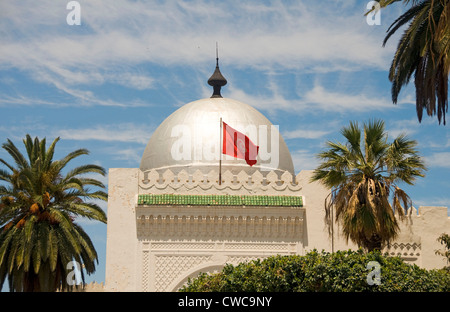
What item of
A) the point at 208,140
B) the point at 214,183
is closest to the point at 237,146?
the point at 208,140

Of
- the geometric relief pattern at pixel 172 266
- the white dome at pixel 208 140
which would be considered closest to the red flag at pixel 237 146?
the white dome at pixel 208 140

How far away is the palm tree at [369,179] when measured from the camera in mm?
25156

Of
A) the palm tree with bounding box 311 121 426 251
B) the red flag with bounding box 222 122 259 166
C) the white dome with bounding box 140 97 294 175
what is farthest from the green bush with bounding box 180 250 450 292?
the white dome with bounding box 140 97 294 175

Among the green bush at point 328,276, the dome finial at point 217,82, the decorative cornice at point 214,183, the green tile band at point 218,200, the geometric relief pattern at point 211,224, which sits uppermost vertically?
the dome finial at point 217,82

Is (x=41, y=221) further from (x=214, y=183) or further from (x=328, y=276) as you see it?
(x=328, y=276)

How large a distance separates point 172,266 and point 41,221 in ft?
15.9

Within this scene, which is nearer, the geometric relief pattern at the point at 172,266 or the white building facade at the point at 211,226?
the geometric relief pattern at the point at 172,266

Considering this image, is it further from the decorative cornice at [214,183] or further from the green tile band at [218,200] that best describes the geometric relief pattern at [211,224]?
the decorative cornice at [214,183]

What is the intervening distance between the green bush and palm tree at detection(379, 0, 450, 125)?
4237mm

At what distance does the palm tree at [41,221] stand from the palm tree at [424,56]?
11984 millimetres

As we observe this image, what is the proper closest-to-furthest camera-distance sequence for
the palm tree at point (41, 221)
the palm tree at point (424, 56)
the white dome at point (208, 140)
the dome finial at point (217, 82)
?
the palm tree at point (424, 56), the palm tree at point (41, 221), the white dome at point (208, 140), the dome finial at point (217, 82)

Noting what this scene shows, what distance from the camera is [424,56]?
2362cm

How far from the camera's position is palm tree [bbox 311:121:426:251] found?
2516 cm

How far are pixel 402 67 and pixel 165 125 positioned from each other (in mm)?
15632
